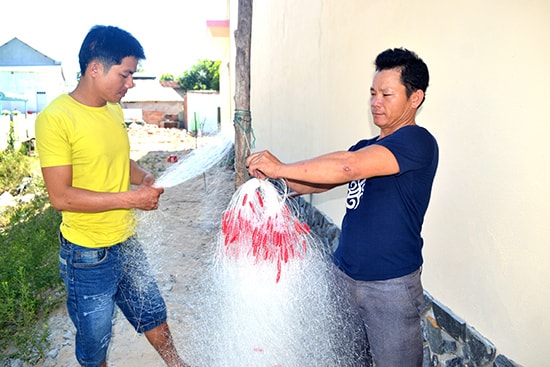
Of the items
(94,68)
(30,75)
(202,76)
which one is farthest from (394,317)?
(30,75)

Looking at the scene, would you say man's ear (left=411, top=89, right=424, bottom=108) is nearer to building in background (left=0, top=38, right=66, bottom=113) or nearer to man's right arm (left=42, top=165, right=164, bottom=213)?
man's right arm (left=42, top=165, right=164, bottom=213)

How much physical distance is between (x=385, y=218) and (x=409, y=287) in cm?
33

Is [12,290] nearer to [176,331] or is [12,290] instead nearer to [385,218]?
[176,331]

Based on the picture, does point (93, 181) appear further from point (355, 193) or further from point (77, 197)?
point (355, 193)

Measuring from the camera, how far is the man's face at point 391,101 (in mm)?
1741

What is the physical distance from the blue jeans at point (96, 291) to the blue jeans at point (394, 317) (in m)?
1.25

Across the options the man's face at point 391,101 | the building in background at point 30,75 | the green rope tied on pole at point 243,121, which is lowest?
the building in background at point 30,75

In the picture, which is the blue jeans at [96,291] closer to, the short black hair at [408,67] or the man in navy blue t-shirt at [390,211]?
the man in navy blue t-shirt at [390,211]

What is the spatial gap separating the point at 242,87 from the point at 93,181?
3.59ft

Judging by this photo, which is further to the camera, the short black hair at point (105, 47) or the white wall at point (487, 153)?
the short black hair at point (105, 47)

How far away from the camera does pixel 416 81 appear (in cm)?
173

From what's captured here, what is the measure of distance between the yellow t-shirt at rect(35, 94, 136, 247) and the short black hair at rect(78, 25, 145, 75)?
0.22 metres

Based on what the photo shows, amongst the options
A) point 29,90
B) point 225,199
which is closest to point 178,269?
point 225,199

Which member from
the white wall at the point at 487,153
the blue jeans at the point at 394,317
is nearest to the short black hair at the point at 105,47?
the blue jeans at the point at 394,317
